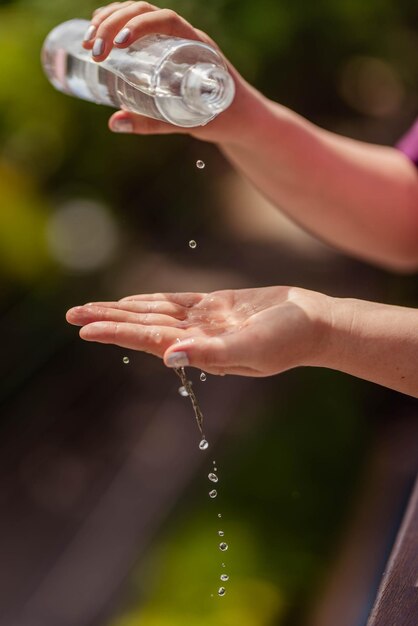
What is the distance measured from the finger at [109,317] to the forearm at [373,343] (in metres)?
0.15

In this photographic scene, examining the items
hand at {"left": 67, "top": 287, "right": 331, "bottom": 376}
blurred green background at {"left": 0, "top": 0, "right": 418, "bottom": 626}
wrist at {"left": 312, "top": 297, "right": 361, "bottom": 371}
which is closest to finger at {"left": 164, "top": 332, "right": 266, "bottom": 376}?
hand at {"left": 67, "top": 287, "right": 331, "bottom": 376}

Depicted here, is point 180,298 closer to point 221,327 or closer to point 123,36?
point 221,327

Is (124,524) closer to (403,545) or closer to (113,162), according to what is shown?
(113,162)

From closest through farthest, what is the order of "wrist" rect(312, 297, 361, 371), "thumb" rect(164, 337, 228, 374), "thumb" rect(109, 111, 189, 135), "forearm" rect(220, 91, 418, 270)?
"thumb" rect(164, 337, 228, 374)
"wrist" rect(312, 297, 361, 371)
"thumb" rect(109, 111, 189, 135)
"forearm" rect(220, 91, 418, 270)

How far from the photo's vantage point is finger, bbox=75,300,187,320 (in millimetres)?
866

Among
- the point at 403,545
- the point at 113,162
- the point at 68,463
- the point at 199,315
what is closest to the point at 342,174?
the point at 199,315

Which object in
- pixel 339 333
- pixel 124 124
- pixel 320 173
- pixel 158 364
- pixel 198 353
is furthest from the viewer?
pixel 158 364

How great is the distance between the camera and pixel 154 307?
34.8 inches

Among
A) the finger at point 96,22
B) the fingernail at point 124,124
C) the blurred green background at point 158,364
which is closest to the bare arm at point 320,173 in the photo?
the fingernail at point 124,124

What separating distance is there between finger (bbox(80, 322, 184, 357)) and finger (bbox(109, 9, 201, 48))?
0.93 feet

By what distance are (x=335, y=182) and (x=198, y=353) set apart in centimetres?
57

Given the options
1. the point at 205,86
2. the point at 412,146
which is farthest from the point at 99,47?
the point at 412,146

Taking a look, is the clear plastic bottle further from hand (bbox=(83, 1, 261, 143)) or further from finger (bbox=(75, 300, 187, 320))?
finger (bbox=(75, 300, 187, 320))

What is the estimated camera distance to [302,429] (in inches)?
77.3
